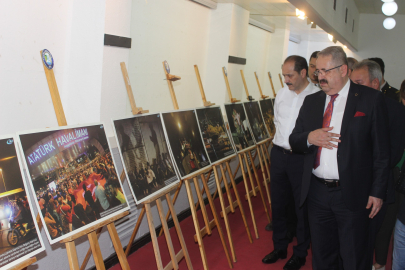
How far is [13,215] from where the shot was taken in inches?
52.4

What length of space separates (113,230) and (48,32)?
1.45m

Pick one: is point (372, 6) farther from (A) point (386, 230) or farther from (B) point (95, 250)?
(B) point (95, 250)

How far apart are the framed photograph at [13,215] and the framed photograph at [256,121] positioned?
2.74 meters

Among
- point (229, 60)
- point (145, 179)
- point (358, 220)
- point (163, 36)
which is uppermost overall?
point (163, 36)

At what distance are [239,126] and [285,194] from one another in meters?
1.03

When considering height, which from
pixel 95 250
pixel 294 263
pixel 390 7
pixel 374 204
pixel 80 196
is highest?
pixel 390 7

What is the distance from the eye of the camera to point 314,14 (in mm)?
4480

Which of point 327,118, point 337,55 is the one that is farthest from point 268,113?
point 337,55

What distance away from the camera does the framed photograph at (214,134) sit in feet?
9.31

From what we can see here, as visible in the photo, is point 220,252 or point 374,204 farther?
point 220,252

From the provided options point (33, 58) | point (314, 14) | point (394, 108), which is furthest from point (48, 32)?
point (314, 14)

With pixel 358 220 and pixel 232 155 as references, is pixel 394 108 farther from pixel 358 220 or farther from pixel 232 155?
pixel 232 155

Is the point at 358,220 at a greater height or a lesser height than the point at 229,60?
lesser

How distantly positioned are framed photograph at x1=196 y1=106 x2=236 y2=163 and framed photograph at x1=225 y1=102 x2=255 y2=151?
0.73 ft
